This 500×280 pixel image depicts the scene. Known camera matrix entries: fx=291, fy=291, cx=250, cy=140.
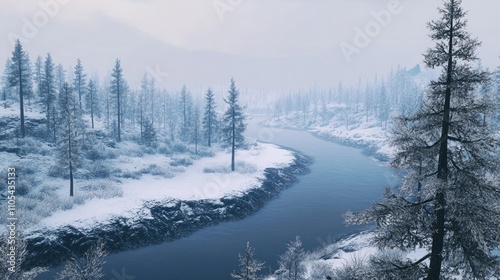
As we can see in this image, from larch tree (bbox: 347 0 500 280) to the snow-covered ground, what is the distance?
2575 centimetres

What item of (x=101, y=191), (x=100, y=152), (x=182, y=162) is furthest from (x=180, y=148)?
(x=101, y=191)

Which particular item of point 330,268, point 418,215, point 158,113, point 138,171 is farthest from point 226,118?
point 158,113

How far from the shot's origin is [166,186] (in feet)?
119

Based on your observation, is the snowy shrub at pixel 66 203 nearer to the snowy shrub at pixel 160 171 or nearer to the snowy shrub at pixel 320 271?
the snowy shrub at pixel 160 171

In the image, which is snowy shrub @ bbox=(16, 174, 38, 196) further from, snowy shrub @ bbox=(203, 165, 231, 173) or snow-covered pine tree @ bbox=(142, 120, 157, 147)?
snow-covered pine tree @ bbox=(142, 120, 157, 147)

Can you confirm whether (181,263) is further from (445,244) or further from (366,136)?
(366,136)

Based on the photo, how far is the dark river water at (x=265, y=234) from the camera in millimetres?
22203

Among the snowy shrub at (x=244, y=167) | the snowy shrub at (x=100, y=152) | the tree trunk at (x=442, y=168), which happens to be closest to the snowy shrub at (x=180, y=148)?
the snowy shrub at (x=100, y=152)

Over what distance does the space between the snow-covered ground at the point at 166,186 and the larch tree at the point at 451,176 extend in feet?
84.5

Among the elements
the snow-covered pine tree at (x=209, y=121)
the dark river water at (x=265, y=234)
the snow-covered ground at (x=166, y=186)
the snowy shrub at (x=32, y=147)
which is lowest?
the dark river water at (x=265, y=234)

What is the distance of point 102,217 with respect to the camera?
26.7 m

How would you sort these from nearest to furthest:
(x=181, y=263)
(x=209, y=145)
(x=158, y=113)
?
(x=181, y=263)
(x=209, y=145)
(x=158, y=113)

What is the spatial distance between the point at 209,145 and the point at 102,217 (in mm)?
38628

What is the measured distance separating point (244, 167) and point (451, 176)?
1590 inches
